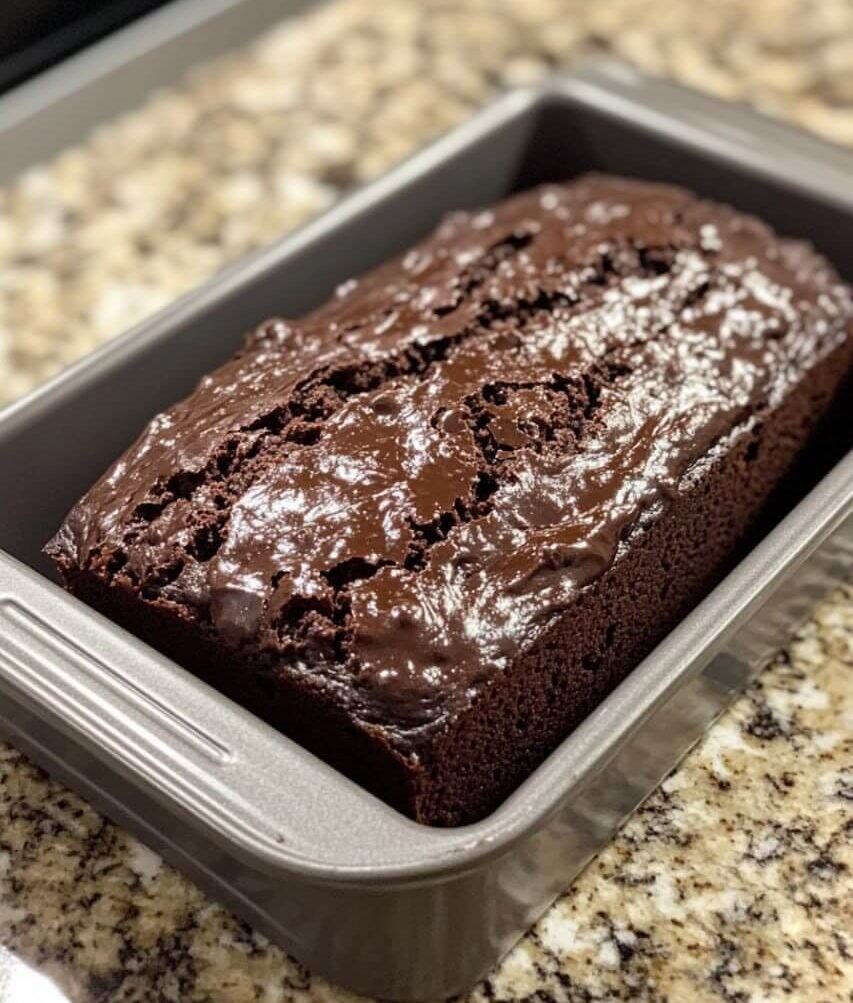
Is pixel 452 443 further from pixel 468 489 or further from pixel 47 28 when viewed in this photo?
pixel 47 28

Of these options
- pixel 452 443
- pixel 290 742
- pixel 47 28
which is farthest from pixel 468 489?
pixel 47 28

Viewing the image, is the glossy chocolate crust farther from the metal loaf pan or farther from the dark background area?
the dark background area

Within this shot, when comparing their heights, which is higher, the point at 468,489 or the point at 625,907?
the point at 468,489

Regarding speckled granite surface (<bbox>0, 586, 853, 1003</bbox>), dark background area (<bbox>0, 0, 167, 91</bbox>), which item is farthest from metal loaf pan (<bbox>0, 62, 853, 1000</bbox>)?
dark background area (<bbox>0, 0, 167, 91</bbox>)

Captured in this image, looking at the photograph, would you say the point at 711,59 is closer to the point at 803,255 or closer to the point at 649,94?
the point at 649,94

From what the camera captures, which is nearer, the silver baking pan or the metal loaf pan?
the metal loaf pan

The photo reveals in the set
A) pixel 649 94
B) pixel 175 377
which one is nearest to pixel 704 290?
pixel 649 94

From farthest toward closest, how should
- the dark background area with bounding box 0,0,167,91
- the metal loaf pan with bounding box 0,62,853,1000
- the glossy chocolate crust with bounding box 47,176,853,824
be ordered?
1. the dark background area with bounding box 0,0,167,91
2. the glossy chocolate crust with bounding box 47,176,853,824
3. the metal loaf pan with bounding box 0,62,853,1000
